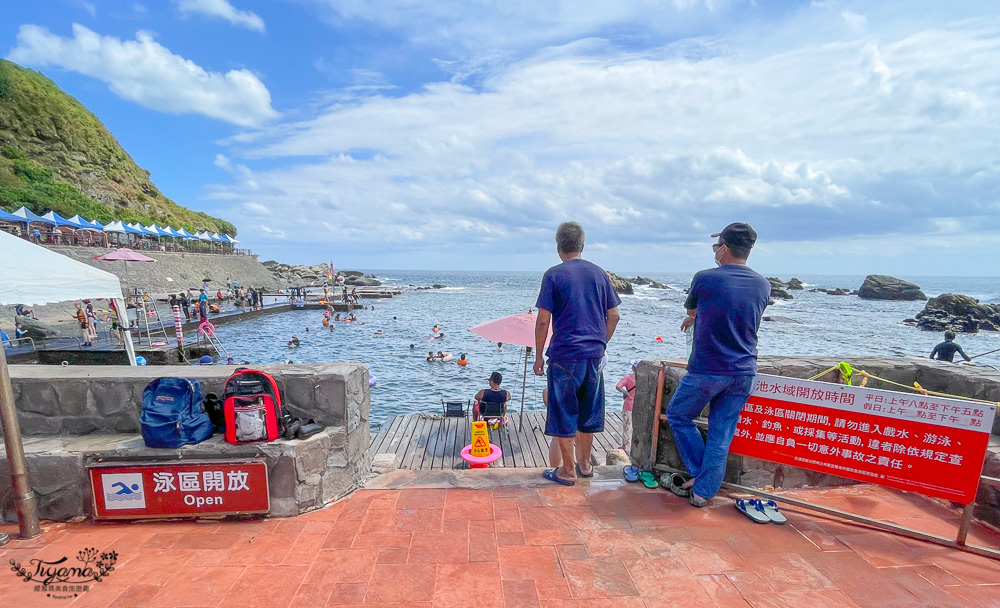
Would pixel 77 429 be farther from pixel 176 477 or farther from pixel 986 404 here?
pixel 986 404

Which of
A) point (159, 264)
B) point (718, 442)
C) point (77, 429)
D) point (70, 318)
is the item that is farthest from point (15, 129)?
point (718, 442)

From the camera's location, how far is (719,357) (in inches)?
110

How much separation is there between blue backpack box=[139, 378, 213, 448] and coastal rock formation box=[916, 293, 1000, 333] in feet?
153

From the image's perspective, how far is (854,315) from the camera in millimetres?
44031

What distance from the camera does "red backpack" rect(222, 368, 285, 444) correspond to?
2775 millimetres

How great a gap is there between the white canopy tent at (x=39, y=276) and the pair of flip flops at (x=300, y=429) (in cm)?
281

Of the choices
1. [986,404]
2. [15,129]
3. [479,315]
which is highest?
[15,129]

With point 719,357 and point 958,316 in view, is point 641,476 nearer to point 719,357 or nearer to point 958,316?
point 719,357

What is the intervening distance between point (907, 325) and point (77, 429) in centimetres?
5103

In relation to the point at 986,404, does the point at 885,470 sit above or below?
below

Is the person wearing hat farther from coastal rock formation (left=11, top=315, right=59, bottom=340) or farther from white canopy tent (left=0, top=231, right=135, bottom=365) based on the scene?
coastal rock formation (left=11, top=315, right=59, bottom=340)

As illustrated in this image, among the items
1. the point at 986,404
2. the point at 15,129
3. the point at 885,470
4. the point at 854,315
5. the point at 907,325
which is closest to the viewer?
the point at 986,404

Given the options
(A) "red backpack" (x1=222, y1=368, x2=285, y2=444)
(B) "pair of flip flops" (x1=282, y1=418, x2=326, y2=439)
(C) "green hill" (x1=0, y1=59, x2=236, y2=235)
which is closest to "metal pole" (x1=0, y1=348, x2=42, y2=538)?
(A) "red backpack" (x1=222, y1=368, x2=285, y2=444)

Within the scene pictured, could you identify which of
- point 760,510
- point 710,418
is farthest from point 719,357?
point 760,510
